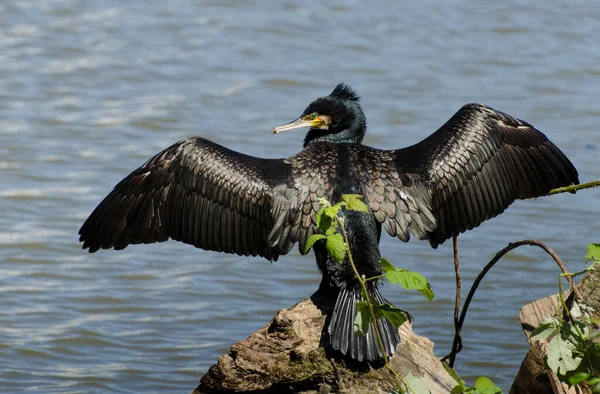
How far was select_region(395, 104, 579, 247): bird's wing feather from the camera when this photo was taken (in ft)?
18.0

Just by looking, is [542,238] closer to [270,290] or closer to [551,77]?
[270,290]

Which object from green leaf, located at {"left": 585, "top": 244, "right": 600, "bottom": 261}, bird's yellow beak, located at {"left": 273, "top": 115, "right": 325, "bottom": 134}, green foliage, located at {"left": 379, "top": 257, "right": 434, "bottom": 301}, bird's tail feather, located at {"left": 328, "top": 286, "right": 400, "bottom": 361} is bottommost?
bird's tail feather, located at {"left": 328, "top": 286, "right": 400, "bottom": 361}

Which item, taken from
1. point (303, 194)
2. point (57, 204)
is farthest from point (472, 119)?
point (57, 204)

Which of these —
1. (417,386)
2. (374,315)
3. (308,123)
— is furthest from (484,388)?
(308,123)

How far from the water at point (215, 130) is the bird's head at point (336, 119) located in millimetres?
2000

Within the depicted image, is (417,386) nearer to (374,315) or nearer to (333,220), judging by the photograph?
(374,315)

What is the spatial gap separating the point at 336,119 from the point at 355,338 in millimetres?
1781

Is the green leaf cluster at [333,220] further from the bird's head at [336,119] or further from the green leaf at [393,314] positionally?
the bird's head at [336,119]

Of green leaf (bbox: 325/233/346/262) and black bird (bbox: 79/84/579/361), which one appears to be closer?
green leaf (bbox: 325/233/346/262)

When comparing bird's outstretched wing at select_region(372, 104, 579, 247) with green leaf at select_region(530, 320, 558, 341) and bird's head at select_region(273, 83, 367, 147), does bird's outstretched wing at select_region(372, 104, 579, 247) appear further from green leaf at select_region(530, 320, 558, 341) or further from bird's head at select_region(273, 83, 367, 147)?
green leaf at select_region(530, 320, 558, 341)

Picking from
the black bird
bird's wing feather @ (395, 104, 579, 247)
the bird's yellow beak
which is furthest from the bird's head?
bird's wing feather @ (395, 104, 579, 247)

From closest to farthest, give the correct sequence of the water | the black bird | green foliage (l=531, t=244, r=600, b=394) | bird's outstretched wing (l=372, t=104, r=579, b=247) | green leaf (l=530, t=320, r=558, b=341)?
green foliage (l=531, t=244, r=600, b=394) < green leaf (l=530, t=320, r=558, b=341) < the black bird < bird's outstretched wing (l=372, t=104, r=579, b=247) < the water

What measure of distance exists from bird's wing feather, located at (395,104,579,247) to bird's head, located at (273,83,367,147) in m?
0.51

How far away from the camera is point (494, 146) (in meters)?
5.70
